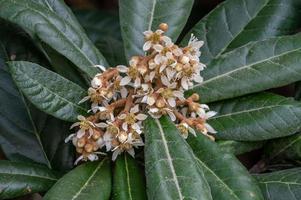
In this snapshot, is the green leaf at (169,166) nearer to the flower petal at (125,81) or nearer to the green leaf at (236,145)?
the flower petal at (125,81)

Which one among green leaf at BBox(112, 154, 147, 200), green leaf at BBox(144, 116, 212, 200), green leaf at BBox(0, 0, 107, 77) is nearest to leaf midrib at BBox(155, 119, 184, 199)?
green leaf at BBox(144, 116, 212, 200)

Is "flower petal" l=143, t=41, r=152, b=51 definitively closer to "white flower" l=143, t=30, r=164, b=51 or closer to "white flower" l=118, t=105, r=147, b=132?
"white flower" l=143, t=30, r=164, b=51

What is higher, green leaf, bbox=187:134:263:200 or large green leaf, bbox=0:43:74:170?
large green leaf, bbox=0:43:74:170

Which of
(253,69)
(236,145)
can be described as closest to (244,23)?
(253,69)

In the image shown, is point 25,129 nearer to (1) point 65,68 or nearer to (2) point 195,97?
(1) point 65,68

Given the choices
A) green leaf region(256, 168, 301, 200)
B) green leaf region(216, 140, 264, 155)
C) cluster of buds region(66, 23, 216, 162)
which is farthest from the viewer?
green leaf region(216, 140, 264, 155)

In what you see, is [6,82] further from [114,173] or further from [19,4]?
[114,173]

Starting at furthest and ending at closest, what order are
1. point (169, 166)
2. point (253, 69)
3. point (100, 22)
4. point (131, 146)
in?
point (100, 22)
point (253, 69)
point (131, 146)
point (169, 166)
